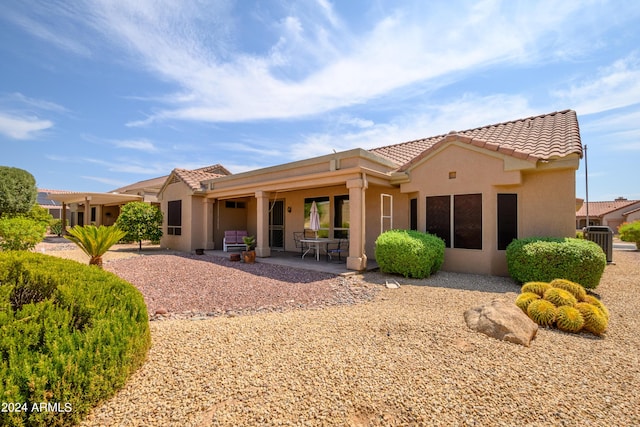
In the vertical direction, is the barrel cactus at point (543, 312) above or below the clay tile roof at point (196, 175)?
below

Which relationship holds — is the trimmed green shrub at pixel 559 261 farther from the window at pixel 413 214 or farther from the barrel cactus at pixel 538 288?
the window at pixel 413 214

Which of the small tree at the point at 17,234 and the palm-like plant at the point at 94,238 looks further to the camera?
the small tree at the point at 17,234

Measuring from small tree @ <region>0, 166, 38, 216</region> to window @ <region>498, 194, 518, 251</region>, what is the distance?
30034 mm

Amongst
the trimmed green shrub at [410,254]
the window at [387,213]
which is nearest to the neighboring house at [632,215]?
the window at [387,213]

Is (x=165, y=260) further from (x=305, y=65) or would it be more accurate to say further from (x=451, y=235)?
(x=451, y=235)

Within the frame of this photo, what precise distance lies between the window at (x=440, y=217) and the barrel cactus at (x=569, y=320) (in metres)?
4.73

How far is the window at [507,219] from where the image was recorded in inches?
329

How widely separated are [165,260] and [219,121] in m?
7.37

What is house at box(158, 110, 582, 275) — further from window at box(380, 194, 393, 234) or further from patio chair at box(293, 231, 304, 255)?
A: patio chair at box(293, 231, 304, 255)

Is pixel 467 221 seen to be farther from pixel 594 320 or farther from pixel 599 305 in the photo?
pixel 594 320

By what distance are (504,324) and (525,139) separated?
7.88 meters

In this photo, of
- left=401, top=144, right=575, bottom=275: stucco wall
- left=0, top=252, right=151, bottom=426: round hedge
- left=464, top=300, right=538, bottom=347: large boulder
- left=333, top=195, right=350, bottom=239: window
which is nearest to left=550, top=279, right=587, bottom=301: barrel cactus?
left=464, top=300, right=538, bottom=347: large boulder

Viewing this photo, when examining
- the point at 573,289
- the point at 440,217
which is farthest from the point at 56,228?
the point at 573,289

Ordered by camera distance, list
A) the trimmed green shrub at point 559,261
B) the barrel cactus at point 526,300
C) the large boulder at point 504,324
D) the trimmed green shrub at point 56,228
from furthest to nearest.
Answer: the trimmed green shrub at point 56,228 < the trimmed green shrub at point 559,261 < the barrel cactus at point 526,300 < the large boulder at point 504,324
